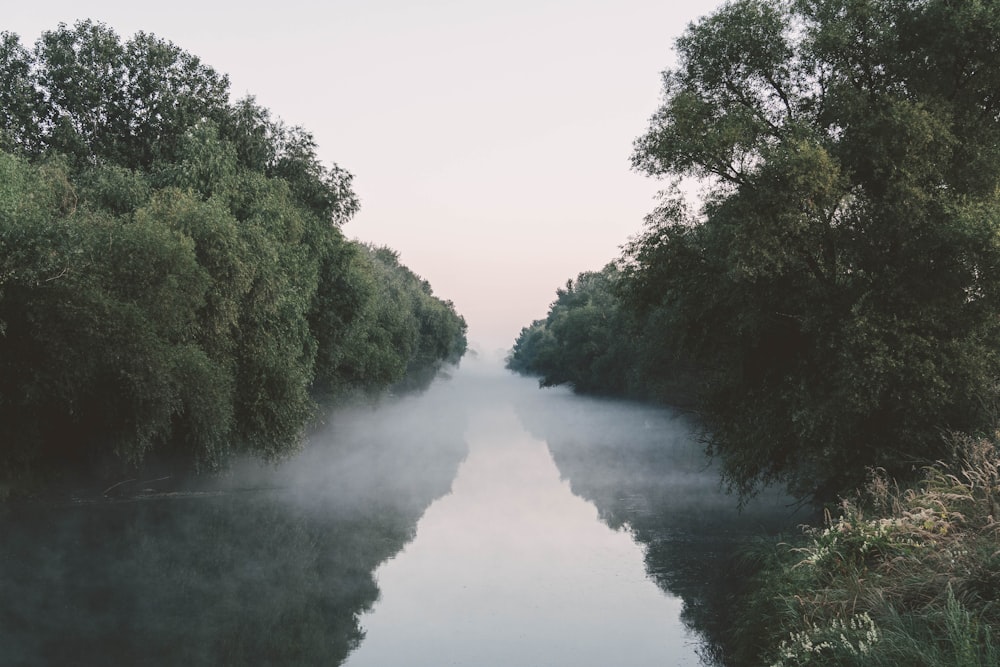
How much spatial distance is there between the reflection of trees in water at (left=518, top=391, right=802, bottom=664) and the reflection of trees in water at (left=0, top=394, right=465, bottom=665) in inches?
230

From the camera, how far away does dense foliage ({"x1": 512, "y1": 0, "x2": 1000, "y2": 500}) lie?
15.4 metres

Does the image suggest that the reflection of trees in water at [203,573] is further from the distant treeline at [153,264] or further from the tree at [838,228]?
the tree at [838,228]

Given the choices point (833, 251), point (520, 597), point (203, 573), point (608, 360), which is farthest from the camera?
point (608, 360)

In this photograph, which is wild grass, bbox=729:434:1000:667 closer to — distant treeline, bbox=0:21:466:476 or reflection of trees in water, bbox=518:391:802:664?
reflection of trees in water, bbox=518:391:802:664

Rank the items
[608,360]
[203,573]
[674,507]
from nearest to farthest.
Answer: [203,573], [674,507], [608,360]

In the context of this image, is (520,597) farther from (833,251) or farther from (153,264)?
(153,264)

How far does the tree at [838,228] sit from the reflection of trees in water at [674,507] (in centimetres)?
255

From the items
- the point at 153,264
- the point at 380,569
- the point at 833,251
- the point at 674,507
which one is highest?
the point at 833,251

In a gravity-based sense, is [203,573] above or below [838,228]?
below

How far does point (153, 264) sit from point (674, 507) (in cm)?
1658

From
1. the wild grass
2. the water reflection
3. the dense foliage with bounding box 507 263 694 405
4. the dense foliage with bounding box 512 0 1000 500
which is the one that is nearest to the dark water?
the water reflection

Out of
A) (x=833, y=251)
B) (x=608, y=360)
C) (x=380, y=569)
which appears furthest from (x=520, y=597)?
(x=608, y=360)

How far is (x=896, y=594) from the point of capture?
849 centimetres

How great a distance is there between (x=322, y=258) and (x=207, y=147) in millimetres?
8557
